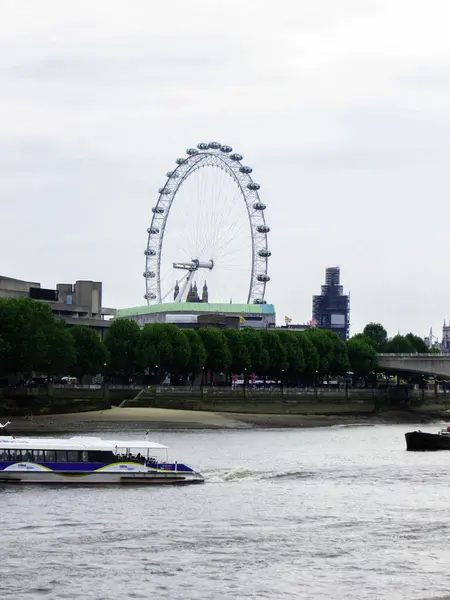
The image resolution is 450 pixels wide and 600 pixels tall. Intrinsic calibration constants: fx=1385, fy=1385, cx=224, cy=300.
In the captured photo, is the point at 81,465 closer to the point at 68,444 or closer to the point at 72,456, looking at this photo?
the point at 72,456

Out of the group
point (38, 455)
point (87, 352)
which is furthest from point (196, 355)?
point (38, 455)

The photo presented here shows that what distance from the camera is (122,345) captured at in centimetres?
18688

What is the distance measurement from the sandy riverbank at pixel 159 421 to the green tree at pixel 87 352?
16.3 m

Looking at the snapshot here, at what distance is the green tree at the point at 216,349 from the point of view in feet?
648

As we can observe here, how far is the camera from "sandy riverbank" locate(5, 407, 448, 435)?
136000 mm

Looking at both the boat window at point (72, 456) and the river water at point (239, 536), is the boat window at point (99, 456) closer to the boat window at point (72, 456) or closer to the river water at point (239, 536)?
the boat window at point (72, 456)

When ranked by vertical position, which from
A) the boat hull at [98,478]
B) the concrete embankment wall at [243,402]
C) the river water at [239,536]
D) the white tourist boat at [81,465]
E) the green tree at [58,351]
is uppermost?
the green tree at [58,351]

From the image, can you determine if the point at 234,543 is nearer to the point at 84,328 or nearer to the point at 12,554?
the point at 12,554

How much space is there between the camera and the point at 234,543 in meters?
63.4

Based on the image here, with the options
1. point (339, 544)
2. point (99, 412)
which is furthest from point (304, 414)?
point (339, 544)

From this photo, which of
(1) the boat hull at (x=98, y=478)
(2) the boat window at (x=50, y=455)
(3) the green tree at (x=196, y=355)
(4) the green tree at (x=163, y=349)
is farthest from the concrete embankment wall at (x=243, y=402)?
(2) the boat window at (x=50, y=455)

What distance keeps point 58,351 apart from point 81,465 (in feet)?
247

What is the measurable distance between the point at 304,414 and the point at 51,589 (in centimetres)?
12913

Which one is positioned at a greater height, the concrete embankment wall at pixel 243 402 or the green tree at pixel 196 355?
the green tree at pixel 196 355
